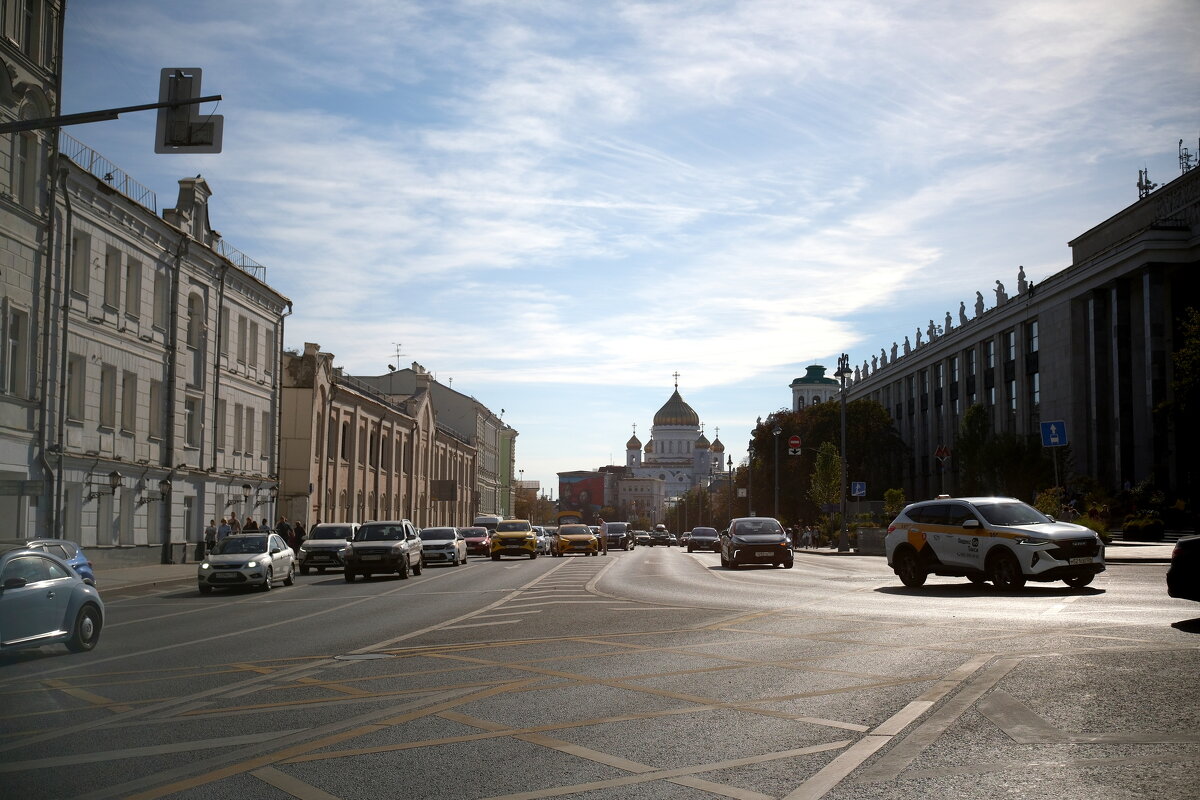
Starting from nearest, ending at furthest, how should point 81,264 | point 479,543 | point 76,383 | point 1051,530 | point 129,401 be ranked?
1. point 1051,530
2. point 76,383
3. point 81,264
4. point 129,401
5. point 479,543

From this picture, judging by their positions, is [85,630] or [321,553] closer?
[85,630]

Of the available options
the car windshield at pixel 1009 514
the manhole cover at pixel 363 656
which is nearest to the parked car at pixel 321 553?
the car windshield at pixel 1009 514

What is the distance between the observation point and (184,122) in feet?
47.1

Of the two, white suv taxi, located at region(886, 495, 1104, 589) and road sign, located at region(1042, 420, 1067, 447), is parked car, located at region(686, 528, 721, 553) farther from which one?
white suv taxi, located at region(886, 495, 1104, 589)

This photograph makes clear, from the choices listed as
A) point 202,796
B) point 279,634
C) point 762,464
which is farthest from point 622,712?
point 762,464

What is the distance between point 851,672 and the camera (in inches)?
408

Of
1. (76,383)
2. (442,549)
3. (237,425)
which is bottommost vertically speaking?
(442,549)

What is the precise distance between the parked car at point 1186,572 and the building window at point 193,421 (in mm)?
34535

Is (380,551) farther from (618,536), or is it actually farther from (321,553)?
(618,536)

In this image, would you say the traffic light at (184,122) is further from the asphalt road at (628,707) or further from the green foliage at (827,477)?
the green foliage at (827,477)

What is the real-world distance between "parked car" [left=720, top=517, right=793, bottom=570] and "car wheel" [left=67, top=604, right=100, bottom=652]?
866 inches

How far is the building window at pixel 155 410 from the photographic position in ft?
123

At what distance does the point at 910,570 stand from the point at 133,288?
2611cm

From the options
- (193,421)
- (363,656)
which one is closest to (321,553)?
(193,421)
